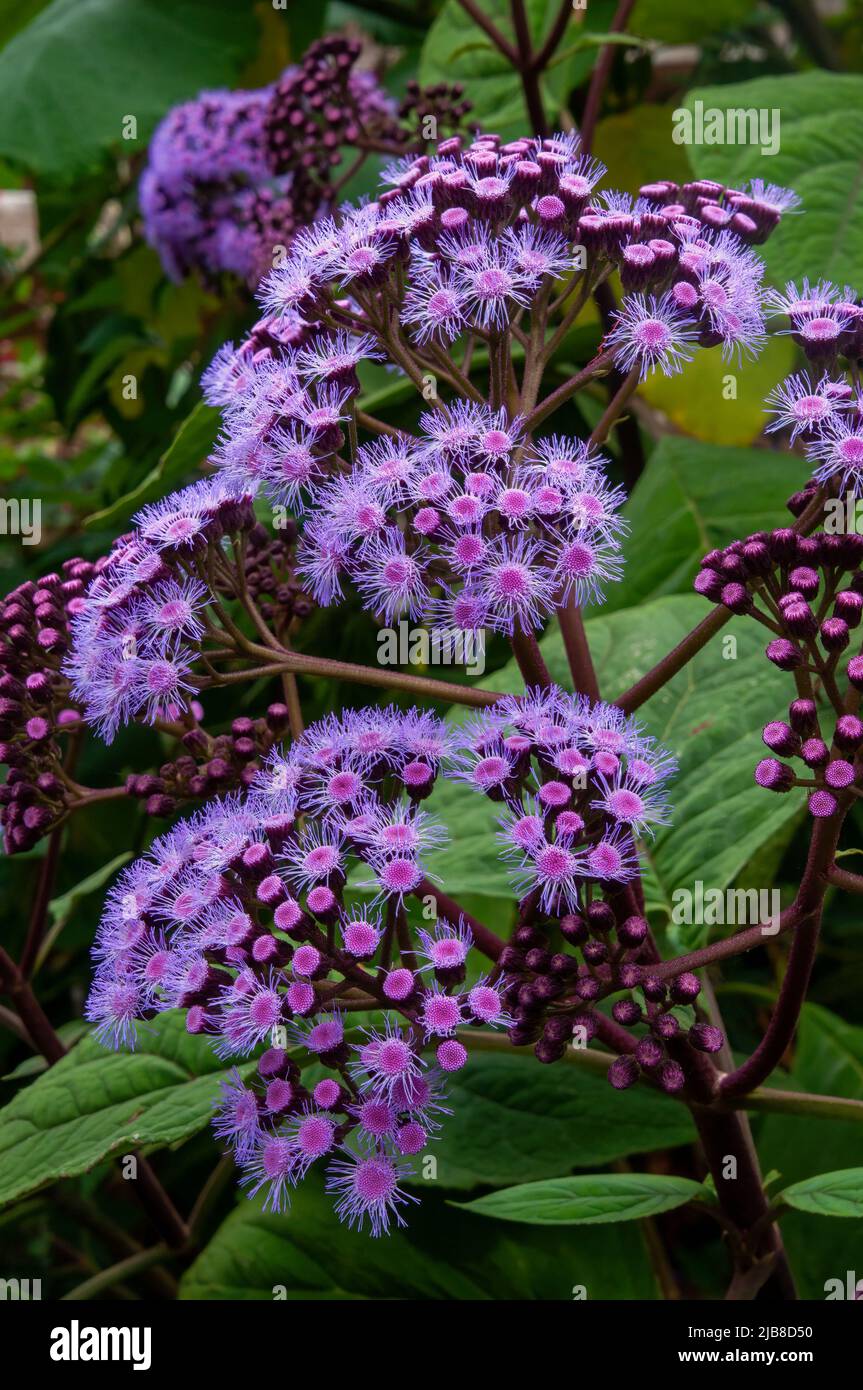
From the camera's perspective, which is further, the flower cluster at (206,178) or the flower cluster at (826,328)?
the flower cluster at (206,178)

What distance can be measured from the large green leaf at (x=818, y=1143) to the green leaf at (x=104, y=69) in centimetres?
154

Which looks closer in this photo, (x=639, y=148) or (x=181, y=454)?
(x=181, y=454)

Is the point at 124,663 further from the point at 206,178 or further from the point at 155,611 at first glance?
the point at 206,178

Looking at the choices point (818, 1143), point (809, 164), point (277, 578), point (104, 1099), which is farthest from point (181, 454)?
point (818, 1143)

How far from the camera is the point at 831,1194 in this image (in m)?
0.86

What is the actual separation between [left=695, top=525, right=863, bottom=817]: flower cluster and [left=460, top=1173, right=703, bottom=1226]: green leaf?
11.9 inches

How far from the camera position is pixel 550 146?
100 centimetres

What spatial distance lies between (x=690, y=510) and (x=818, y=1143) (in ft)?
2.21

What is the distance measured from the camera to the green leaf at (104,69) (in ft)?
6.34

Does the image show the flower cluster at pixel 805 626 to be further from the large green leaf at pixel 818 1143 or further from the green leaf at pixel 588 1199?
the large green leaf at pixel 818 1143

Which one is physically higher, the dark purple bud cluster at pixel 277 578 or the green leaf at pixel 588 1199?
the dark purple bud cluster at pixel 277 578

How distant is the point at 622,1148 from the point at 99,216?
2182mm

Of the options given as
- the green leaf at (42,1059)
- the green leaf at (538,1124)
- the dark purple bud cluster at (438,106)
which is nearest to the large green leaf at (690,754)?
the green leaf at (538,1124)
